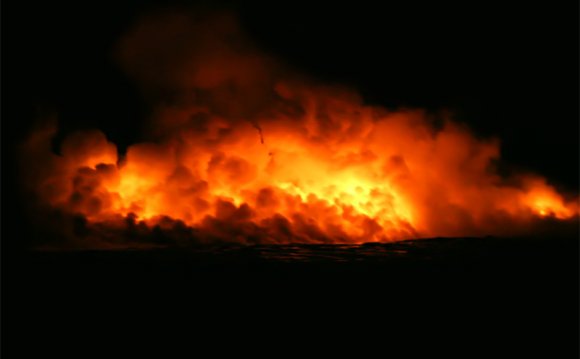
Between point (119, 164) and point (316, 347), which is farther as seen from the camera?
point (119, 164)

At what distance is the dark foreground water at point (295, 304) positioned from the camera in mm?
5023

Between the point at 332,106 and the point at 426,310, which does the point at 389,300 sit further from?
the point at 332,106

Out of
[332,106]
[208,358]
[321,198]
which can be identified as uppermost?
[332,106]

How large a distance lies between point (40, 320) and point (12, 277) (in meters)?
2.80

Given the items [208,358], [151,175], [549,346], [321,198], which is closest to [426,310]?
[549,346]

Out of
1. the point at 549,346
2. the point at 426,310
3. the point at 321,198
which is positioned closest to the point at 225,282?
the point at 426,310

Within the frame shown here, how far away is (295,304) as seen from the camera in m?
6.41

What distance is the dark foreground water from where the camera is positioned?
5.02 m

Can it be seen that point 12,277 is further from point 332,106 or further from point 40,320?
point 332,106

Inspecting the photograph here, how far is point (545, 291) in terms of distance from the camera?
7098 millimetres

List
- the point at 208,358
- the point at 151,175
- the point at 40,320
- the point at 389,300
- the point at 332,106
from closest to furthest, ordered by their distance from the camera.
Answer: the point at 208,358 < the point at 40,320 < the point at 389,300 < the point at 151,175 < the point at 332,106

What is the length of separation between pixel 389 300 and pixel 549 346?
2.00 meters

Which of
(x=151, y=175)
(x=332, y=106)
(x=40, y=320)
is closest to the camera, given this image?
(x=40, y=320)

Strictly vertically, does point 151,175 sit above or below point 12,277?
above
